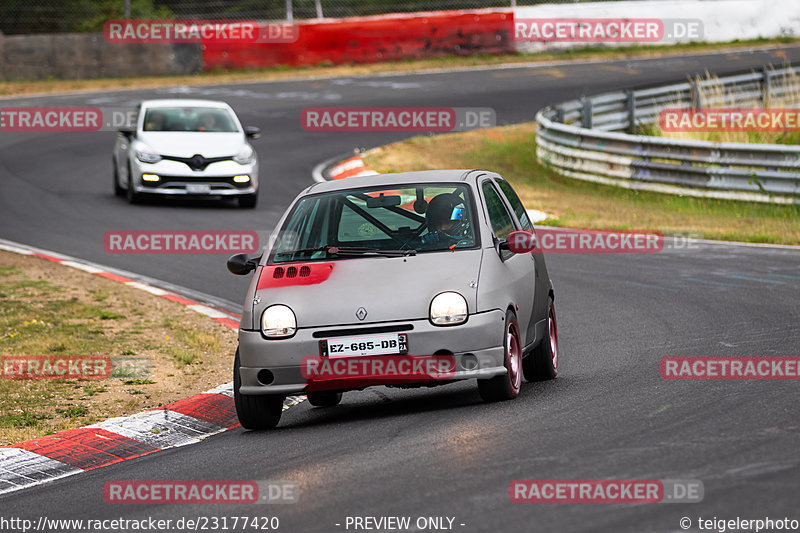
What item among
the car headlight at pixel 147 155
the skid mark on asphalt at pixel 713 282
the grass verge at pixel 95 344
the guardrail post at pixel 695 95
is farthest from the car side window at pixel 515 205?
the guardrail post at pixel 695 95

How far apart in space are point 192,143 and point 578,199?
21.0 feet

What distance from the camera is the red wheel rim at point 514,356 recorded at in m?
8.10

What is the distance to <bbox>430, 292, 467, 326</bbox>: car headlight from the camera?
781cm

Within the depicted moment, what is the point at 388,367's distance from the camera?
7.73 m

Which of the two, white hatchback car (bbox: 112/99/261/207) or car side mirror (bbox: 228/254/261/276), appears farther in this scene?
white hatchback car (bbox: 112/99/261/207)

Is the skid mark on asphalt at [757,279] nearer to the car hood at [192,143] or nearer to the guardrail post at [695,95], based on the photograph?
the car hood at [192,143]

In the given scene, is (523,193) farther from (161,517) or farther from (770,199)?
(161,517)

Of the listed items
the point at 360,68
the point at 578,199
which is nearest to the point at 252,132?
the point at 578,199

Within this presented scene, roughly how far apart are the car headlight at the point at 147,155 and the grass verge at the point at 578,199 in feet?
15.1

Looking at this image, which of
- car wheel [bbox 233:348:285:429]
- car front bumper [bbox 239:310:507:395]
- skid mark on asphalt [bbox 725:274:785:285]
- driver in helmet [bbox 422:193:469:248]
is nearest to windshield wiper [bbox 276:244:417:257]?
driver in helmet [bbox 422:193:469:248]

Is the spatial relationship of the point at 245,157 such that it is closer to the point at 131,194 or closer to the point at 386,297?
the point at 131,194

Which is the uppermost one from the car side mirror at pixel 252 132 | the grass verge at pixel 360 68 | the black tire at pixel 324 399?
the car side mirror at pixel 252 132

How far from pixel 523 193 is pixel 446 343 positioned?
49.2 feet

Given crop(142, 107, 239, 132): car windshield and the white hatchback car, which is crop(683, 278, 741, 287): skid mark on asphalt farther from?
crop(142, 107, 239, 132): car windshield
